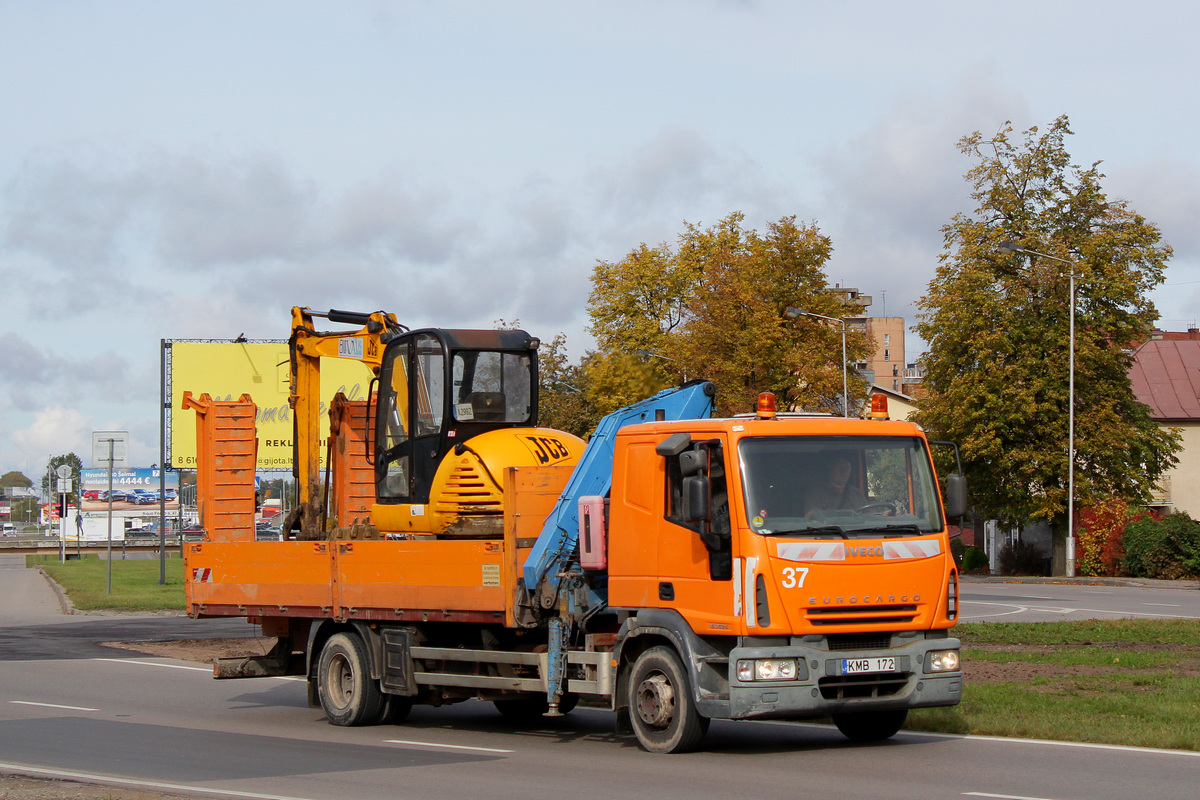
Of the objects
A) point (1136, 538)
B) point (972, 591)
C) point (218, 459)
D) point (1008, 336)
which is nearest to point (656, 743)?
point (218, 459)

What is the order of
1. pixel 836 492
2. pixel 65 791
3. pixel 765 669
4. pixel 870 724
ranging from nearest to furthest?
pixel 65 791
pixel 765 669
pixel 836 492
pixel 870 724

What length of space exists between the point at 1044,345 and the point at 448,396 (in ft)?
122

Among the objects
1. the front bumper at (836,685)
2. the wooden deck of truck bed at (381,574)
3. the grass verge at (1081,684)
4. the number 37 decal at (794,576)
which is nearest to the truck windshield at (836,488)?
the number 37 decal at (794,576)

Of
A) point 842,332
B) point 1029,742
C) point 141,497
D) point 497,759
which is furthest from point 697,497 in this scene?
point 141,497

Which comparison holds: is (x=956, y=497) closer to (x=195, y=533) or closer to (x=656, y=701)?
(x=656, y=701)

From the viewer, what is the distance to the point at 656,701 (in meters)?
10.7

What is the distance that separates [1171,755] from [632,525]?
4.36 metres

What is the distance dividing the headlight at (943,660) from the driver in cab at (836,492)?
49.1 inches

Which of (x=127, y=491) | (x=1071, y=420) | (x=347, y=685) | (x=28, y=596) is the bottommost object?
(x=28, y=596)

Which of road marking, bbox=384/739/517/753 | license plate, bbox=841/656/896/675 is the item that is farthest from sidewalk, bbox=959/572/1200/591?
road marking, bbox=384/739/517/753

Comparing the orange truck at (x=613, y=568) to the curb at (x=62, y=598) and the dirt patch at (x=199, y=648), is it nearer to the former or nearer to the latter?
the dirt patch at (x=199, y=648)

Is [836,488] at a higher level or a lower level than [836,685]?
higher

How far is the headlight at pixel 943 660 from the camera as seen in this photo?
10.5 meters

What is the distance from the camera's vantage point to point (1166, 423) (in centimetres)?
6050
